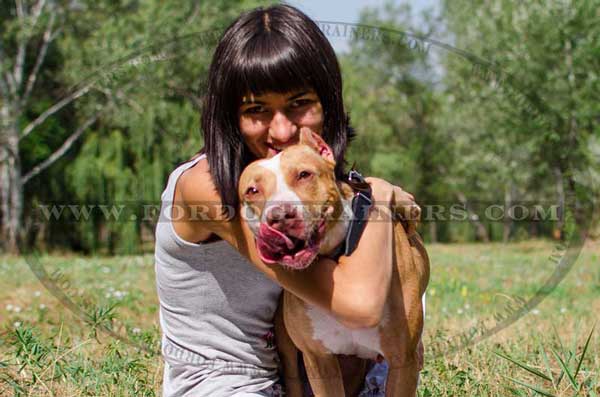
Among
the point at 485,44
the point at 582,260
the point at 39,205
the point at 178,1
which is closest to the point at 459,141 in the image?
the point at 485,44

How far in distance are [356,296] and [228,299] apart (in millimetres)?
666

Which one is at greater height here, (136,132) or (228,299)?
(136,132)

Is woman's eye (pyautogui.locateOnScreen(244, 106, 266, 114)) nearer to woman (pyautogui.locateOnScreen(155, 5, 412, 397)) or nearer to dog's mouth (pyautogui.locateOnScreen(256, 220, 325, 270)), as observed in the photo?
woman (pyautogui.locateOnScreen(155, 5, 412, 397))

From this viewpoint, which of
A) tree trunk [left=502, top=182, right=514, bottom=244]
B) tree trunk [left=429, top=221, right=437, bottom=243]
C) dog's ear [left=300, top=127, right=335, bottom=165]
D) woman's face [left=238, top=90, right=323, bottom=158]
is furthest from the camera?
tree trunk [left=429, top=221, right=437, bottom=243]

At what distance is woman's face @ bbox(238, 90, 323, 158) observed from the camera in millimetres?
2402

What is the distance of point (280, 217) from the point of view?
1952 mm

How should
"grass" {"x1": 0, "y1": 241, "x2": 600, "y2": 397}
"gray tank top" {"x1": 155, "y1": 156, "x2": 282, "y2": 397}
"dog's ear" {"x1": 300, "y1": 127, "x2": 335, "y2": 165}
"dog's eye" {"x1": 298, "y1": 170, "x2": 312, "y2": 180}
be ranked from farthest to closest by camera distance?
"grass" {"x1": 0, "y1": 241, "x2": 600, "y2": 397}, "gray tank top" {"x1": 155, "y1": 156, "x2": 282, "y2": 397}, "dog's ear" {"x1": 300, "y1": 127, "x2": 335, "y2": 165}, "dog's eye" {"x1": 298, "y1": 170, "x2": 312, "y2": 180}

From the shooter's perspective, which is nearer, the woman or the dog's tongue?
the dog's tongue

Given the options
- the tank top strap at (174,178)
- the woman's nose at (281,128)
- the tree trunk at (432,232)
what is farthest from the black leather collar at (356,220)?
the tree trunk at (432,232)

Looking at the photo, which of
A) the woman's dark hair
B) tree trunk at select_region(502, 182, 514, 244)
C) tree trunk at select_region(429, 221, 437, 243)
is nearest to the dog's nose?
the woman's dark hair

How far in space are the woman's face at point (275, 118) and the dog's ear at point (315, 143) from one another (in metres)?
0.11

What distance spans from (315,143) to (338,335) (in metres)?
0.68

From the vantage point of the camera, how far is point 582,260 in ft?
33.1

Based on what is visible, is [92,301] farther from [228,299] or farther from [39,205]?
[39,205]
